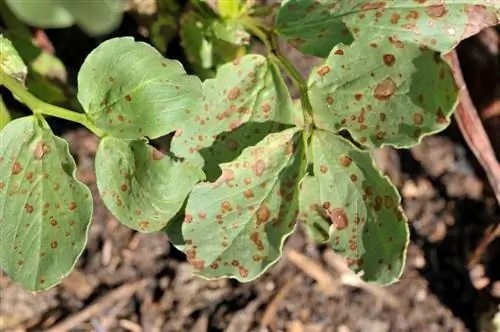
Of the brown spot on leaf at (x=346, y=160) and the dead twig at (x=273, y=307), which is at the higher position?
the brown spot on leaf at (x=346, y=160)

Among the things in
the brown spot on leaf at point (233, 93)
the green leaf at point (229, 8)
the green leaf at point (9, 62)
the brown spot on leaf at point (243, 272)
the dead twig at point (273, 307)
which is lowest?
the dead twig at point (273, 307)

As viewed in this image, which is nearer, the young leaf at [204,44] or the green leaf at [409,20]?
the green leaf at [409,20]

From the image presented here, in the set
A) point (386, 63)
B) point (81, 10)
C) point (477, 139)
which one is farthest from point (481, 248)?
point (81, 10)

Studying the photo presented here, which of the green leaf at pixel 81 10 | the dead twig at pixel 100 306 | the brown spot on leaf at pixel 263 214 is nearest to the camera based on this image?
the green leaf at pixel 81 10

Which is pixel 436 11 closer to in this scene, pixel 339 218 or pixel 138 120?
pixel 339 218

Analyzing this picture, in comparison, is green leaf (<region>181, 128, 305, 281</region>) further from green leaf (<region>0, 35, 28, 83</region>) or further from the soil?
the soil

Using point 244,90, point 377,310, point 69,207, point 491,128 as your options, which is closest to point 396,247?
point 244,90

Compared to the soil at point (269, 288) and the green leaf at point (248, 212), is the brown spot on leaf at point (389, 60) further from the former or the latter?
the soil at point (269, 288)

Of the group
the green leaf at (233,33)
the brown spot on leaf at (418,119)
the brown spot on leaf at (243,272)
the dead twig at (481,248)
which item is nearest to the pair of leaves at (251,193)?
the brown spot on leaf at (243,272)
